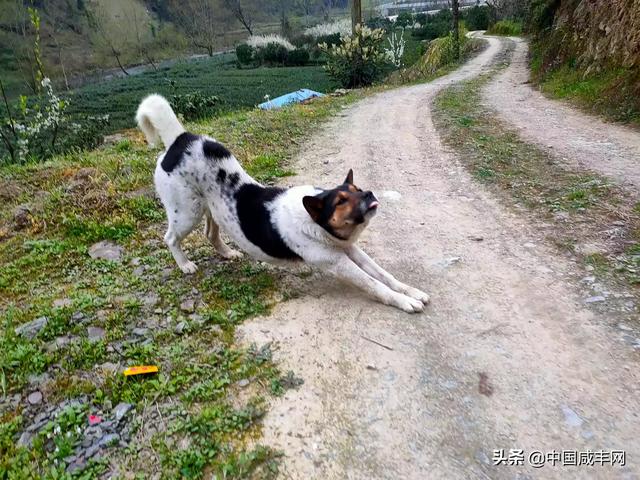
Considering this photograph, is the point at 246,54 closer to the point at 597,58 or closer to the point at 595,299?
the point at 597,58

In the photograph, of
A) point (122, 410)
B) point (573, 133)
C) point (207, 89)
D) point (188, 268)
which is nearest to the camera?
point (122, 410)

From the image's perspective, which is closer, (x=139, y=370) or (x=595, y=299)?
(x=139, y=370)

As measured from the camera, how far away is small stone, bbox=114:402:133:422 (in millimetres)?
3385

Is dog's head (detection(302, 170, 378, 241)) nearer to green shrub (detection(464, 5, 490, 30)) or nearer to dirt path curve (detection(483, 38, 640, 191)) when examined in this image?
dirt path curve (detection(483, 38, 640, 191))

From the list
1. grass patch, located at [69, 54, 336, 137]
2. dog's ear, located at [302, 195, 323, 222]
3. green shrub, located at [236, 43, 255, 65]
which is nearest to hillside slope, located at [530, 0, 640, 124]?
dog's ear, located at [302, 195, 323, 222]

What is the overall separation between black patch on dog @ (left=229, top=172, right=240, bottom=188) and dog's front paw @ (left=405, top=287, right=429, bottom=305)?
2.08 m

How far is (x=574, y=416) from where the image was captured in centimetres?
306

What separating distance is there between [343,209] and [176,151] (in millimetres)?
1958

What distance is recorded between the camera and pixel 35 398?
141 inches

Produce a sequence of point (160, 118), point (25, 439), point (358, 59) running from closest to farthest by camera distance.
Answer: point (25, 439), point (160, 118), point (358, 59)

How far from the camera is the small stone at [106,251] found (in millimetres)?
5758

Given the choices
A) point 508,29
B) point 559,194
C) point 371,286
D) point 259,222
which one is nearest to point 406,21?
point 508,29

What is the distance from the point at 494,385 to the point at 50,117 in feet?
41.5

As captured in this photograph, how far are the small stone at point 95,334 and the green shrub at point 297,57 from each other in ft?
131
